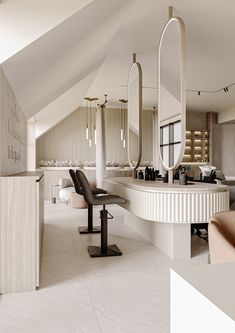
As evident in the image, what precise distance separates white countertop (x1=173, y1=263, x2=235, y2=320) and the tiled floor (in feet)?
4.31

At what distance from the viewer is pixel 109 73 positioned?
20.6 feet

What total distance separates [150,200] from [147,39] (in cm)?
286

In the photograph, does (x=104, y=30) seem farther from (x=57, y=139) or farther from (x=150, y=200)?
(x=57, y=139)

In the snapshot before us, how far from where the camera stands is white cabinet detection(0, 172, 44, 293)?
97.0 inches

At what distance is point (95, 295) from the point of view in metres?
2.38

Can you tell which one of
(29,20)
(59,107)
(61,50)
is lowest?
(29,20)

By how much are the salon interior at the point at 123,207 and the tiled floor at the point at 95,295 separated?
1cm

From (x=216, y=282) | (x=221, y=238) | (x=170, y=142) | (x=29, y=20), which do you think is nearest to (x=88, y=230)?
(x=170, y=142)

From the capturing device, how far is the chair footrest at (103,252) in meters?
3.41

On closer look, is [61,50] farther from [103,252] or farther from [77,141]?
[77,141]

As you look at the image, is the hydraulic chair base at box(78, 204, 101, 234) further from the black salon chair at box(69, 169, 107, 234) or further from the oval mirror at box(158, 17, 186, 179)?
the oval mirror at box(158, 17, 186, 179)

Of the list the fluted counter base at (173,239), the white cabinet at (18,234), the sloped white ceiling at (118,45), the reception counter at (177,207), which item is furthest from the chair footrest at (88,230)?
the sloped white ceiling at (118,45)

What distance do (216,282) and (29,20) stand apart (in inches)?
92.3

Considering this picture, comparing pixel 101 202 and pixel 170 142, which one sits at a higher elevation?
pixel 170 142
